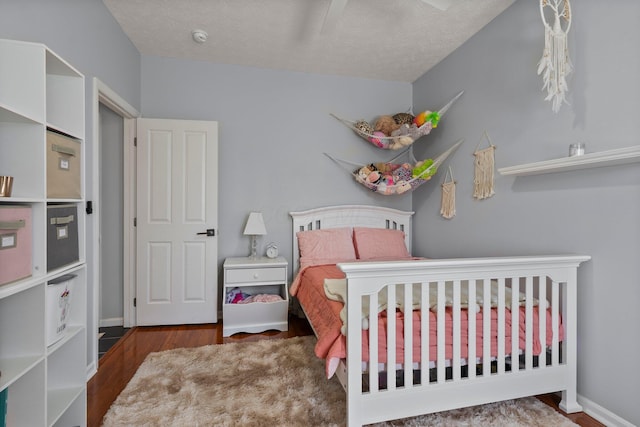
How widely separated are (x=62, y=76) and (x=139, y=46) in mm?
1714

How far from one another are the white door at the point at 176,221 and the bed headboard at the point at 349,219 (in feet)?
2.77

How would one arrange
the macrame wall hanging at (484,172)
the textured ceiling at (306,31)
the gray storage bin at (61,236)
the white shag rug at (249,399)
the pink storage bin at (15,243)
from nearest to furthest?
the pink storage bin at (15,243) < the gray storage bin at (61,236) < the white shag rug at (249,399) < the textured ceiling at (306,31) < the macrame wall hanging at (484,172)

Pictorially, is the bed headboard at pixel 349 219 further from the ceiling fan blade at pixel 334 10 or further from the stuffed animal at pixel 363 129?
the ceiling fan blade at pixel 334 10

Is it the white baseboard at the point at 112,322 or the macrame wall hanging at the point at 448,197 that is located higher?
the macrame wall hanging at the point at 448,197

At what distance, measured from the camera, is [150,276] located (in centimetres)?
286

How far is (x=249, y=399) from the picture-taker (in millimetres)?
1743

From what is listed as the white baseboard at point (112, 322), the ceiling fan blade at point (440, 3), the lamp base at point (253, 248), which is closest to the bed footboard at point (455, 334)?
the ceiling fan blade at point (440, 3)

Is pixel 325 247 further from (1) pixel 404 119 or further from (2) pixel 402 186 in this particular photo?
(1) pixel 404 119

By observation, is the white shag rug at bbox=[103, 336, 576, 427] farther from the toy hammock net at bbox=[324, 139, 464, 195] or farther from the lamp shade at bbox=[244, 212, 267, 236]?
the toy hammock net at bbox=[324, 139, 464, 195]

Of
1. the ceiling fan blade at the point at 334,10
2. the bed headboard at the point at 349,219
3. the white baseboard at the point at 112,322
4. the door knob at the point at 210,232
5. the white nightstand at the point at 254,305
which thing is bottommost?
the white baseboard at the point at 112,322

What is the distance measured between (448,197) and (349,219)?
3.43ft

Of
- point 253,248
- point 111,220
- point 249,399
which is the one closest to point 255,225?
point 253,248

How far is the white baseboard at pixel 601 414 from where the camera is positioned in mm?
1513

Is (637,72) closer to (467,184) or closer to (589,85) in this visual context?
(589,85)
